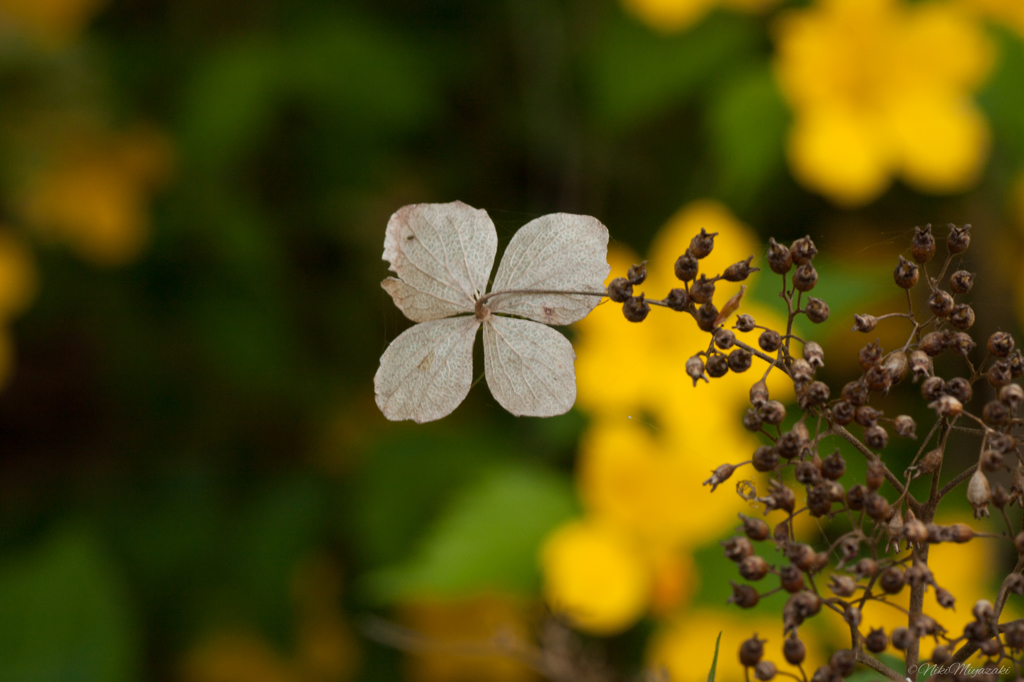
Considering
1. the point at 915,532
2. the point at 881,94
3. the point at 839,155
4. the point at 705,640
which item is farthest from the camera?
the point at 881,94

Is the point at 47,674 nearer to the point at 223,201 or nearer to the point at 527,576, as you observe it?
the point at 527,576

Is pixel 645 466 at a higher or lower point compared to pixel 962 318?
lower

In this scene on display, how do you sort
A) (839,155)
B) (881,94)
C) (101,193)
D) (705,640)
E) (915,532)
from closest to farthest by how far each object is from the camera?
(915,532), (705,640), (839,155), (881,94), (101,193)

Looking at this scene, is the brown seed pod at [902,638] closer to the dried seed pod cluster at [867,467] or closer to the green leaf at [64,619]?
the dried seed pod cluster at [867,467]

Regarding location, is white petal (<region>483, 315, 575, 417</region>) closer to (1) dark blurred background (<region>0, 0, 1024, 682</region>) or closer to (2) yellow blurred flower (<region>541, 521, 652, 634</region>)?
(2) yellow blurred flower (<region>541, 521, 652, 634</region>)

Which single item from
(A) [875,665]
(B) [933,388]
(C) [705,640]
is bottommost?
(C) [705,640]

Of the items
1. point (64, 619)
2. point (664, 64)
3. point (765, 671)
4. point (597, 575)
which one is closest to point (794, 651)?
point (765, 671)

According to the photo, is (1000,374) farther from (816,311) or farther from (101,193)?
(101,193)

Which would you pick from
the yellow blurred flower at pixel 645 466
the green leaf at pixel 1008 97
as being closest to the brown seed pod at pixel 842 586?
the yellow blurred flower at pixel 645 466
